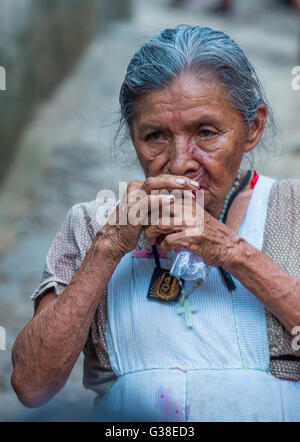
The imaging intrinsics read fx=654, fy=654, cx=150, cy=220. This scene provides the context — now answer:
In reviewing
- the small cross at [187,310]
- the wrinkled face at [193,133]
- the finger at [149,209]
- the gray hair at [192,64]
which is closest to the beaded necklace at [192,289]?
the small cross at [187,310]

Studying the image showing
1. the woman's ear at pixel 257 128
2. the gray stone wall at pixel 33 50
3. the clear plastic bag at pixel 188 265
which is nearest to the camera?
the clear plastic bag at pixel 188 265

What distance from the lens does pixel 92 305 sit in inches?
86.6

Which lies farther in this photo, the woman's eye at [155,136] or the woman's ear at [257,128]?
the woman's ear at [257,128]

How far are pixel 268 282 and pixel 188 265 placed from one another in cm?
28

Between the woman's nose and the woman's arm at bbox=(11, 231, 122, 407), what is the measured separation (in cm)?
34

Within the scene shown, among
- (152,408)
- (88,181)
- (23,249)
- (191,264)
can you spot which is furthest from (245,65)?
(88,181)

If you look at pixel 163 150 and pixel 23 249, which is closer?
pixel 163 150

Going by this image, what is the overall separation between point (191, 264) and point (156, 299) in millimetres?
182

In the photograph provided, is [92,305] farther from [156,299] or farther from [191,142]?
[191,142]

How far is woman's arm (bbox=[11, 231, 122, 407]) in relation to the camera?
2.18 meters

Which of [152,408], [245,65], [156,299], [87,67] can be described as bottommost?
[152,408]

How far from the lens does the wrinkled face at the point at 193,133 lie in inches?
86.0

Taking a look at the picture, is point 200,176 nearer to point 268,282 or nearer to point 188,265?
point 188,265

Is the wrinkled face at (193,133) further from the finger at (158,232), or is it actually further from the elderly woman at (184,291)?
the finger at (158,232)
